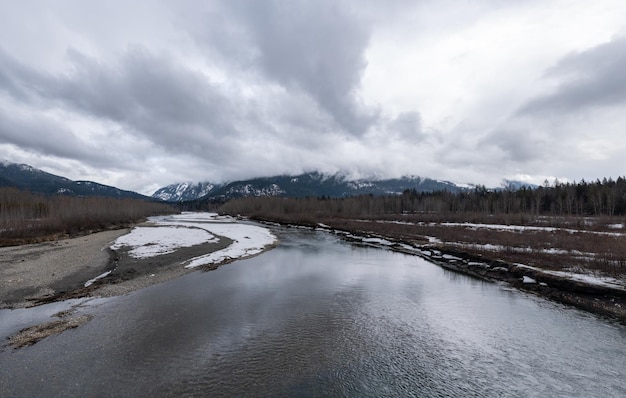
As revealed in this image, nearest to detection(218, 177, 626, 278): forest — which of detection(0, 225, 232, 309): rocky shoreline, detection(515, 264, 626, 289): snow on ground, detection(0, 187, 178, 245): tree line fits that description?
detection(515, 264, 626, 289): snow on ground

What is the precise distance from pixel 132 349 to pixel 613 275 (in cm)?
2770

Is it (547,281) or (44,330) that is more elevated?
(547,281)

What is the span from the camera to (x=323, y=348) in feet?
38.7

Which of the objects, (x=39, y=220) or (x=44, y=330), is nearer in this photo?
(x=44, y=330)

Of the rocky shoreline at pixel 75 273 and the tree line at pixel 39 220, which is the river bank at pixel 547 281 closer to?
the rocky shoreline at pixel 75 273

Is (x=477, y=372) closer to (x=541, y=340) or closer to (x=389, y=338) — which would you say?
(x=389, y=338)

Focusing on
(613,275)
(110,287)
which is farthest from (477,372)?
(110,287)

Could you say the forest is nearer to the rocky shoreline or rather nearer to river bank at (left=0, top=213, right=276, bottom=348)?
river bank at (left=0, top=213, right=276, bottom=348)

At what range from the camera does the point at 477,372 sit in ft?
33.9

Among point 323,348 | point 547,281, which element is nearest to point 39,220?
point 323,348

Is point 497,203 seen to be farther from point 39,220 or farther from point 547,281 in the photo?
point 39,220

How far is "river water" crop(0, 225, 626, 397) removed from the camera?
9.33 m

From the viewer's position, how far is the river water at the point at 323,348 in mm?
9328

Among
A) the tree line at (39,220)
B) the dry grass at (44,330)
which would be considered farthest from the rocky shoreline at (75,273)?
the tree line at (39,220)
